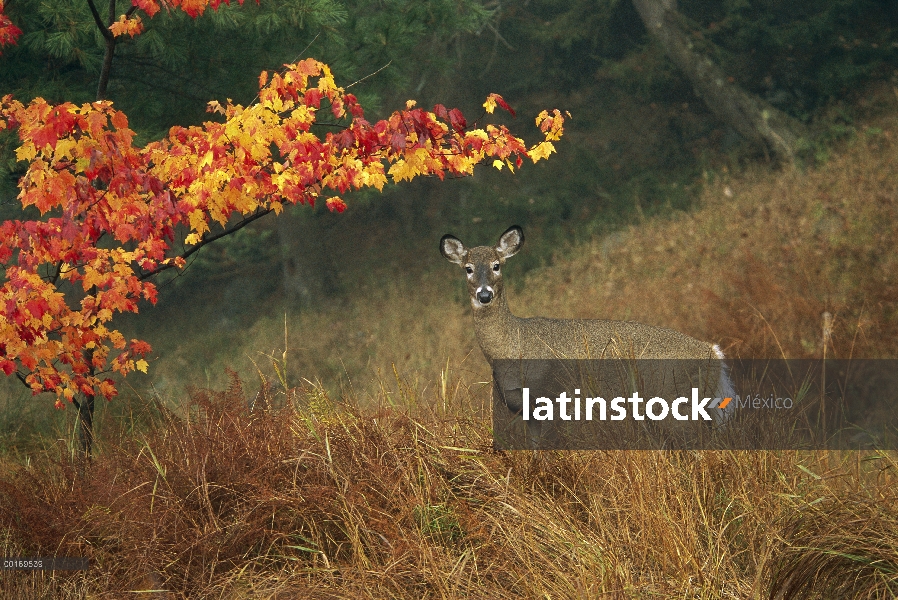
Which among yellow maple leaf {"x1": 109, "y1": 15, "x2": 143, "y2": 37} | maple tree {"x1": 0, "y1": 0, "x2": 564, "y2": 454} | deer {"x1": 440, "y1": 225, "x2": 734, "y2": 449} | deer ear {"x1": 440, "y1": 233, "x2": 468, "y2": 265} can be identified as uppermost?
yellow maple leaf {"x1": 109, "y1": 15, "x2": 143, "y2": 37}

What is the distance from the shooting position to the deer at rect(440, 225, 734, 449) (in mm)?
7902

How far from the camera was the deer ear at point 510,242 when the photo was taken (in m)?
7.97

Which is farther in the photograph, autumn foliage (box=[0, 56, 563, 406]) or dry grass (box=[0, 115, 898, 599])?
autumn foliage (box=[0, 56, 563, 406])

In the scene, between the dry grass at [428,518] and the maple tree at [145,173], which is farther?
the maple tree at [145,173]

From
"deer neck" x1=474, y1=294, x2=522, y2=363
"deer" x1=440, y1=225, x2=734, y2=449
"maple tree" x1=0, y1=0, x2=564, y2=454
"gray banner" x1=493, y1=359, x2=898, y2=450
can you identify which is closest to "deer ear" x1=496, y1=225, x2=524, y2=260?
"deer" x1=440, y1=225, x2=734, y2=449

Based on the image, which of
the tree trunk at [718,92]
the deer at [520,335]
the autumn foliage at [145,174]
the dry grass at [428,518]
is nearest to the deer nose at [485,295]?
the deer at [520,335]

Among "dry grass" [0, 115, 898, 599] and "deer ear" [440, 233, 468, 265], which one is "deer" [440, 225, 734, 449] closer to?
"deer ear" [440, 233, 468, 265]

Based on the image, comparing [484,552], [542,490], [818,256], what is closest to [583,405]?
[542,490]

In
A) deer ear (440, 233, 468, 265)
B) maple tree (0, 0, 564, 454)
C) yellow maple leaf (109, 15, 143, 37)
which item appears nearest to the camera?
maple tree (0, 0, 564, 454)

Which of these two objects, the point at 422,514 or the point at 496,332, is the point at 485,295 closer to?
the point at 496,332

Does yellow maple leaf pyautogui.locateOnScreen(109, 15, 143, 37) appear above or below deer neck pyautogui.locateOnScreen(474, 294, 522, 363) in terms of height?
above

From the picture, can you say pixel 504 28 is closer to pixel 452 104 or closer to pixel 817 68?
pixel 452 104

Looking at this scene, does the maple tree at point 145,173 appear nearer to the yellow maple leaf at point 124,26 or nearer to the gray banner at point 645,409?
the yellow maple leaf at point 124,26

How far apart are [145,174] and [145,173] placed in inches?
7.0
